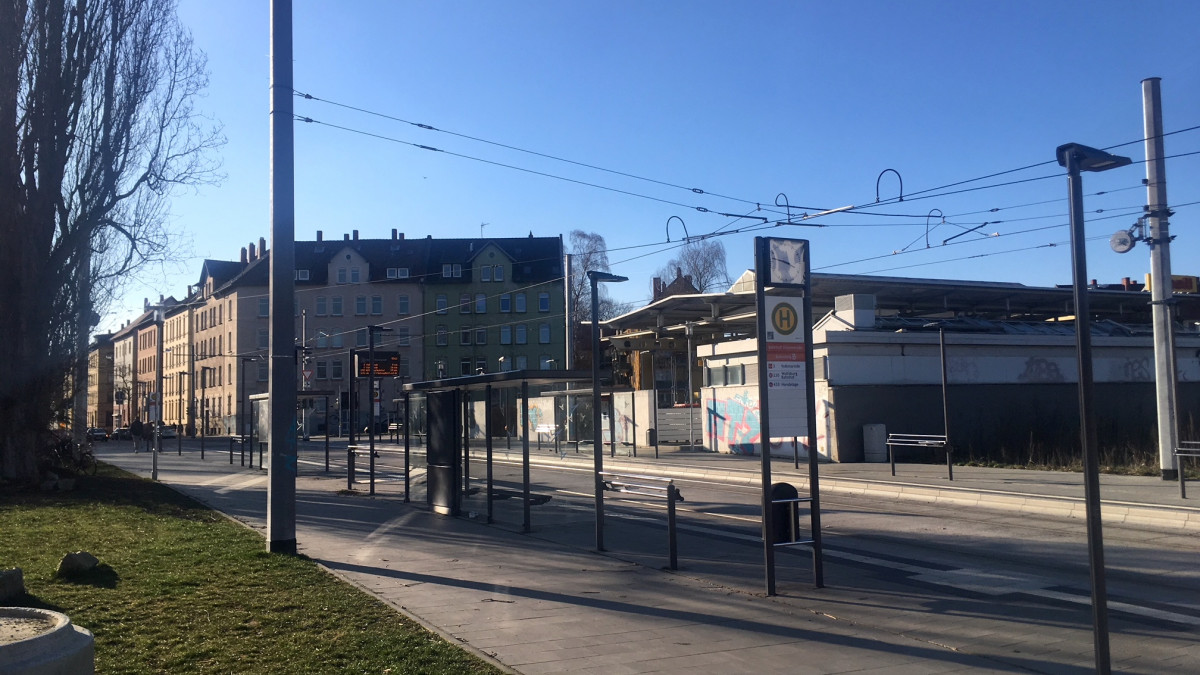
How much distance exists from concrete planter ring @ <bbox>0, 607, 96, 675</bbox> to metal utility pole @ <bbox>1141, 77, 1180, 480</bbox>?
64.3ft

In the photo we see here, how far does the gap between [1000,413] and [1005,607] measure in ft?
77.9

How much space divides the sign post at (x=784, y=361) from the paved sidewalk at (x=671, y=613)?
67 centimetres

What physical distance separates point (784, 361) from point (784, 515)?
5.06ft

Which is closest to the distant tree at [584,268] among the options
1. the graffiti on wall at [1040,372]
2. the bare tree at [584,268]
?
the bare tree at [584,268]

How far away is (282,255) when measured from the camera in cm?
1245

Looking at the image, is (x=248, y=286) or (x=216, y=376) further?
(x=216, y=376)

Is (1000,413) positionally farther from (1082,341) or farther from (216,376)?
(216,376)

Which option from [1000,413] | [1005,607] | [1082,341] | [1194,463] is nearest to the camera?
[1082,341]

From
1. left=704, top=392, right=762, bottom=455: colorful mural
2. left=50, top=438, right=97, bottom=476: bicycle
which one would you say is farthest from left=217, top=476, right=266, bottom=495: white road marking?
left=704, top=392, right=762, bottom=455: colorful mural

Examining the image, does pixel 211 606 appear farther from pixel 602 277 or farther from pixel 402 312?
pixel 402 312

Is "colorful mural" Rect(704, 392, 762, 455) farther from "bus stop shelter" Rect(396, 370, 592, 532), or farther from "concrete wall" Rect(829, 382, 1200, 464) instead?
"bus stop shelter" Rect(396, 370, 592, 532)

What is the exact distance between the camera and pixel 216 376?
8362cm

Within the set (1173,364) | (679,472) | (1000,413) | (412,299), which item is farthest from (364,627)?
(412,299)

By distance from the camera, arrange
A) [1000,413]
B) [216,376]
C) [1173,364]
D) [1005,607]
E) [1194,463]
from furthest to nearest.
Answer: [216,376]
[1000,413]
[1194,463]
[1173,364]
[1005,607]
